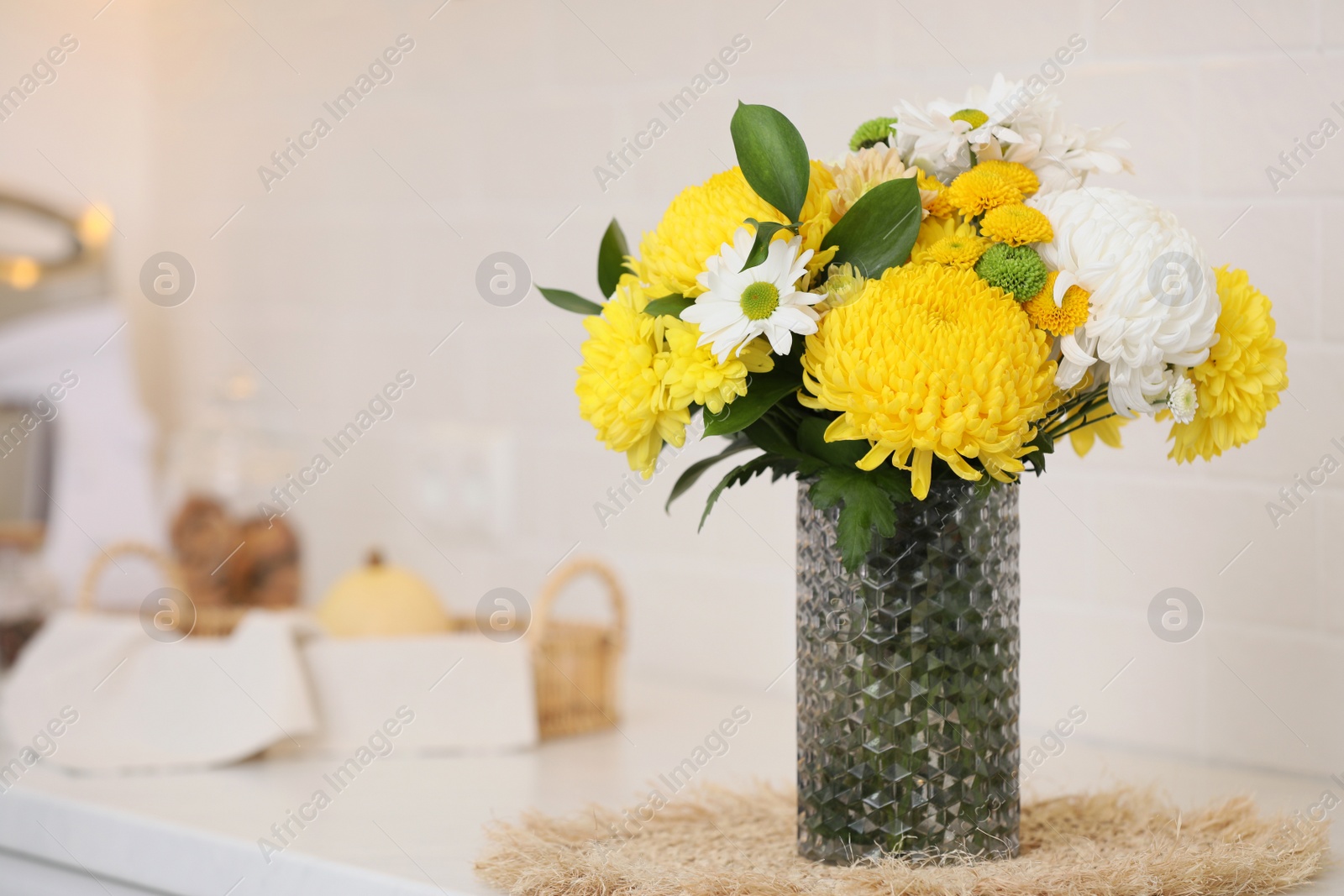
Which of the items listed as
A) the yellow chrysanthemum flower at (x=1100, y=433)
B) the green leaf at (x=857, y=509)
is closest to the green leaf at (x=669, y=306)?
the green leaf at (x=857, y=509)

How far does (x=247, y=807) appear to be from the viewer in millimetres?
984

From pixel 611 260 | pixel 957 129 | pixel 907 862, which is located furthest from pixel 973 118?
pixel 907 862

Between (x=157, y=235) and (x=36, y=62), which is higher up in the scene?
(x=36, y=62)

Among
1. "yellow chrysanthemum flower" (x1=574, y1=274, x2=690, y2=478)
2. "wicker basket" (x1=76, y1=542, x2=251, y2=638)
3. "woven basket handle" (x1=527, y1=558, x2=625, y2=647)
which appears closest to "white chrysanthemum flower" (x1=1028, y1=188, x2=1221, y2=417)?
"yellow chrysanthemum flower" (x1=574, y1=274, x2=690, y2=478)

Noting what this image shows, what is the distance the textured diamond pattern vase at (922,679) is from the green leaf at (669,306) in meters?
0.15

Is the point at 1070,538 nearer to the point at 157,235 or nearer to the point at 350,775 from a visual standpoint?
the point at 350,775

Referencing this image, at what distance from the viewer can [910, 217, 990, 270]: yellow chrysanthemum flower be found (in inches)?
28.1

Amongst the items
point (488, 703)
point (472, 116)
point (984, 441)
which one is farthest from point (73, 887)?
point (472, 116)

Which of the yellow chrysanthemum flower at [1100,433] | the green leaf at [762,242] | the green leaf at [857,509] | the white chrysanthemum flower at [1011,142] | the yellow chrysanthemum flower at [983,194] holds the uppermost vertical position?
the white chrysanthemum flower at [1011,142]

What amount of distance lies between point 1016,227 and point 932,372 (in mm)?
111

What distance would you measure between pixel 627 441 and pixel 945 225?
21 cm

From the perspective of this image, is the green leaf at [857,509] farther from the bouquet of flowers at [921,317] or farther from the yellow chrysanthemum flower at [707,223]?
the yellow chrysanthemum flower at [707,223]

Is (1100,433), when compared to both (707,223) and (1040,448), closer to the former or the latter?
(1040,448)

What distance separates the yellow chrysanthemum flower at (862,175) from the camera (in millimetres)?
743
